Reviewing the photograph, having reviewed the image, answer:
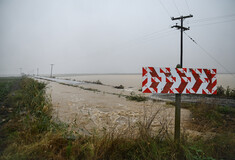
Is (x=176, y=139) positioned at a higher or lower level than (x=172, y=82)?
lower

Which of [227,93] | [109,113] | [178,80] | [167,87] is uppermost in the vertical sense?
[178,80]

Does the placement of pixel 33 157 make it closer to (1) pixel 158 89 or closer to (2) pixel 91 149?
(2) pixel 91 149

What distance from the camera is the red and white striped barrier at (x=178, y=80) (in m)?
2.34

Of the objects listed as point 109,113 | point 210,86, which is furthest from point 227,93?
point 210,86

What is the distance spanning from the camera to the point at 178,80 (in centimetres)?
241

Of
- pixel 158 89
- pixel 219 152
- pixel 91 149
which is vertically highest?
pixel 158 89

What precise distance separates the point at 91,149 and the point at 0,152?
1.69 metres

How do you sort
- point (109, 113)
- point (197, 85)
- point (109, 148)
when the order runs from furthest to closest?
point (109, 113) < point (197, 85) < point (109, 148)

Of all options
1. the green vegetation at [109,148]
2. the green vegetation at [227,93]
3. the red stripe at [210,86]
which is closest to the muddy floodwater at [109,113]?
the green vegetation at [109,148]

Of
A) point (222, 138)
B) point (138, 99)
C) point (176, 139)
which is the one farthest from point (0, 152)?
point (138, 99)

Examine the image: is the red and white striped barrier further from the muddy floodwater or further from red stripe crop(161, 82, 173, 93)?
the muddy floodwater

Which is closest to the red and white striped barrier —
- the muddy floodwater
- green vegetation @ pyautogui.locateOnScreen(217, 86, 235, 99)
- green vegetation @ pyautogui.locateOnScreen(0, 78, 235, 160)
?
the muddy floodwater

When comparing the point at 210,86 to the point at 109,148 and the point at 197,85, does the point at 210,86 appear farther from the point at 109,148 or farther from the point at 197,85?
the point at 109,148

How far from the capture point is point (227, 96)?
1103 cm
